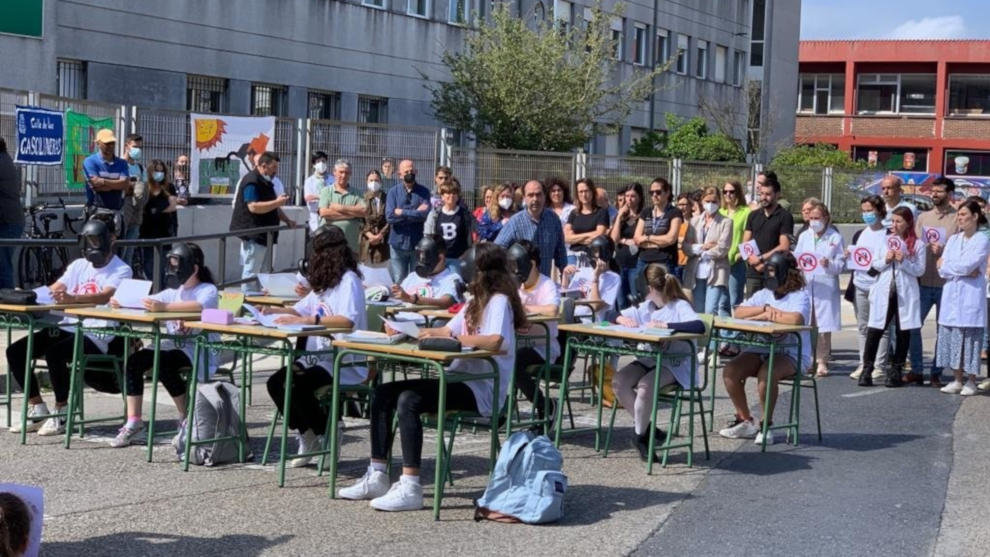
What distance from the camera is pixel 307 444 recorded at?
932cm

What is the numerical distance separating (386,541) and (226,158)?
14.5 metres

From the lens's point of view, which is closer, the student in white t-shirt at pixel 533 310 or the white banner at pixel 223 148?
the student in white t-shirt at pixel 533 310

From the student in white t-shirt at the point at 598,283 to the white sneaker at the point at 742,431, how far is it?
1684mm

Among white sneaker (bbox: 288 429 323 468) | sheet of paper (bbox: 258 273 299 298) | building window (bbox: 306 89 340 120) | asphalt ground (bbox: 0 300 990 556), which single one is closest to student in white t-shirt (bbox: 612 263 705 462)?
asphalt ground (bbox: 0 300 990 556)

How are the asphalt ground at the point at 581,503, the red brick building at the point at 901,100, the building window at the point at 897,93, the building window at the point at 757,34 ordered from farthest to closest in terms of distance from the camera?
the building window at the point at 897,93, the red brick building at the point at 901,100, the building window at the point at 757,34, the asphalt ground at the point at 581,503

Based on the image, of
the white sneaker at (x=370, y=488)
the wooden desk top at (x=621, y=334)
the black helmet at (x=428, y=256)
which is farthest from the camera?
the black helmet at (x=428, y=256)

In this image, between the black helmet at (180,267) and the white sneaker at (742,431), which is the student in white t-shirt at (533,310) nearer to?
the white sneaker at (742,431)

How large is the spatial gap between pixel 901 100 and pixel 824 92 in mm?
3978

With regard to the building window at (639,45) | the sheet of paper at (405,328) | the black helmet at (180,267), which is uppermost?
the building window at (639,45)

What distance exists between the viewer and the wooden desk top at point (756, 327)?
10312mm

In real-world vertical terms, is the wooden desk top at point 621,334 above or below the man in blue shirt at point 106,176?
below

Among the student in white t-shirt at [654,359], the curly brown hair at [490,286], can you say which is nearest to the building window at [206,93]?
the student in white t-shirt at [654,359]

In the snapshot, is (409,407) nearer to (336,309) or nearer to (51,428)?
(336,309)

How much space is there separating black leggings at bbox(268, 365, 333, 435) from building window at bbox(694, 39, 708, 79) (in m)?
49.7
